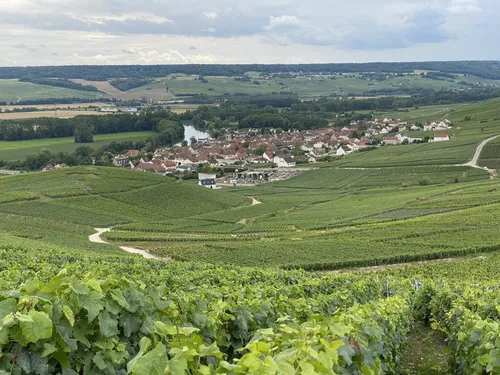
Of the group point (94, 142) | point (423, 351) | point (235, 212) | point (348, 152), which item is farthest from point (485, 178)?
point (94, 142)

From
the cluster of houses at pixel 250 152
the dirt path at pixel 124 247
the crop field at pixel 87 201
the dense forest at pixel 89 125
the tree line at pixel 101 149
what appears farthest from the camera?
the dense forest at pixel 89 125

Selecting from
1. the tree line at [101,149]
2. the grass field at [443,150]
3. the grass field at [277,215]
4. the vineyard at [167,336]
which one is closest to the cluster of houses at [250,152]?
the tree line at [101,149]

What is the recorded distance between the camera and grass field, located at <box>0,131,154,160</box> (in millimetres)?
138425

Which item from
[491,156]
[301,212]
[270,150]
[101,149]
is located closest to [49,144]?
[101,149]

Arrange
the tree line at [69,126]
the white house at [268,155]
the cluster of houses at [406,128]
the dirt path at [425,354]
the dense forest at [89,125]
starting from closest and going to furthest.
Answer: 1. the dirt path at [425,354]
2. the cluster of houses at [406,128]
3. the white house at [268,155]
4. the tree line at [69,126]
5. the dense forest at [89,125]

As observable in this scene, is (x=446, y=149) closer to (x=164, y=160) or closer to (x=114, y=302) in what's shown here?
(x=164, y=160)

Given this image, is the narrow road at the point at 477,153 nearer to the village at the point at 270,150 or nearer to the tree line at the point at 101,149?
the village at the point at 270,150

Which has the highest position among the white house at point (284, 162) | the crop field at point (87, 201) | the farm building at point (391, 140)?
the farm building at point (391, 140)

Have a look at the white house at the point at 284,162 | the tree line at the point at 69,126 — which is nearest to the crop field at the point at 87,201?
the white house at the point at 284,162

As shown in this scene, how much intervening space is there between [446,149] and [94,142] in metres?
113

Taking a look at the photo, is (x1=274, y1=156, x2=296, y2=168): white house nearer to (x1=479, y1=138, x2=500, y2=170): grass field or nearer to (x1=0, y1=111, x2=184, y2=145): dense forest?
(x1=479, y1=138, x2=500, y2=170): grass field

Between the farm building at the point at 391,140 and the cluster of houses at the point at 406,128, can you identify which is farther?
the farm building at the point at 391,140

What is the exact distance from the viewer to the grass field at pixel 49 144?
454ft

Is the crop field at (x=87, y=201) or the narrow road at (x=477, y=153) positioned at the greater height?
the narrow road at (x=477, y=153)
